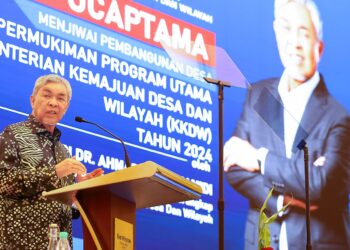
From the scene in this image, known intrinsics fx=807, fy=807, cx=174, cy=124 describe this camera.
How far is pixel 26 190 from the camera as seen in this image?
3082 mm

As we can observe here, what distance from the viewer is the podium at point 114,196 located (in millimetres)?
2520

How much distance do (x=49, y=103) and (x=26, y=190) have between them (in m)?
0.45

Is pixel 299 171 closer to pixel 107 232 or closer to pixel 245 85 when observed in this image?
pixel 245 85

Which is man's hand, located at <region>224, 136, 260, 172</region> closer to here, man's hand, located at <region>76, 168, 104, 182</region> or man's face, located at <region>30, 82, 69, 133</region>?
man's face, located at <region>30, 82, 69, 133</region>

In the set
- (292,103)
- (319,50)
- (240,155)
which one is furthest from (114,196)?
(319,50)

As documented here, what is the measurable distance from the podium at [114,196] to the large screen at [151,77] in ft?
4.89

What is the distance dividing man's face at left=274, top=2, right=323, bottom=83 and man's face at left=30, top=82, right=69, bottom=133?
2470mm

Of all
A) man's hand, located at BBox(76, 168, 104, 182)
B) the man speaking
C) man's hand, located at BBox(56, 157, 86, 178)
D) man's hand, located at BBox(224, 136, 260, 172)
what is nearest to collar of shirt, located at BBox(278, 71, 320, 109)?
man's hand, located at BBox(224, 136, 260, 172)

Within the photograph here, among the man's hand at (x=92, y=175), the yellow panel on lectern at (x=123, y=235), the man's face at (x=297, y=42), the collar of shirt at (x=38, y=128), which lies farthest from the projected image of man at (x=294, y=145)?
the yellow panel on lectern at (x=123, y=235)

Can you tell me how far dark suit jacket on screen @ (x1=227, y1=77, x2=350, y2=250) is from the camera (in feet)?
16.9

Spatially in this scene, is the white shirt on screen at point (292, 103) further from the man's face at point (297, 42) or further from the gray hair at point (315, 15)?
the gray hair at point (315, 15)

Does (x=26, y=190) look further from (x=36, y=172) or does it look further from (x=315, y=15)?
(x=315, y=15)

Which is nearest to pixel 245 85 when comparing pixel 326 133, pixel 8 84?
pixel 326 133

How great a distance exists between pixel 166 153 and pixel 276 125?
3.14 feet
